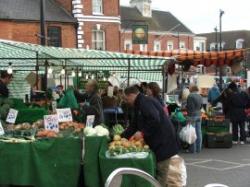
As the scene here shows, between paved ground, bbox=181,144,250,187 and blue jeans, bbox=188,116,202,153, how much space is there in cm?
20

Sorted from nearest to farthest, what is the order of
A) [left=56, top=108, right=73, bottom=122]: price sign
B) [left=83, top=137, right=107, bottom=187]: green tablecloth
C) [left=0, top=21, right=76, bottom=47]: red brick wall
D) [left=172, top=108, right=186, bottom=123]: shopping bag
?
[left=83, top=137, right=107, bottom=187]: green tablecloth < [left=56, top=108, right=73, bottom=122]: price sign < [left=172, top=108, right=186, bottom=123]: shopping bag < [left=0, top=21, right=76, bottom=47]: red brick wall

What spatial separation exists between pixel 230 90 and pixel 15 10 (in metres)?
27.2

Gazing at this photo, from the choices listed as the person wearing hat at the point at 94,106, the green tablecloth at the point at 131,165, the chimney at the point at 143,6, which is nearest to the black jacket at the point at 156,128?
the green tablecloth at the point at 131,165

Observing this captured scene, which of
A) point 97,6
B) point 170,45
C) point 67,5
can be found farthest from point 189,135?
point 170,45

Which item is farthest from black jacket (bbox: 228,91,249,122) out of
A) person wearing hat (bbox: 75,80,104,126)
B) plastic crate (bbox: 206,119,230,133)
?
person wearing hat (bbox: 75,80,104,126)

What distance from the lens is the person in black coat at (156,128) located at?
740 cm

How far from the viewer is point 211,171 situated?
11609 mm

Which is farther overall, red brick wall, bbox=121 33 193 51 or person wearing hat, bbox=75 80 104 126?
red brick wall, bbox=121 33 193 51

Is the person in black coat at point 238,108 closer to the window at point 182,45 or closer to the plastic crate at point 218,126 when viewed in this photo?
the plastic crate at point 218,126

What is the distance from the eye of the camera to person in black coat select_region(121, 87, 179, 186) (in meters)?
7.40

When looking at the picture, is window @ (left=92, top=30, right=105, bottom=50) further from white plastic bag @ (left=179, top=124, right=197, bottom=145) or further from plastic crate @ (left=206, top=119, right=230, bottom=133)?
white plastic bag @ (left=179, top=124, right=197, bottom=145)

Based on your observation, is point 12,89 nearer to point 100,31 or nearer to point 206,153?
point 206,153

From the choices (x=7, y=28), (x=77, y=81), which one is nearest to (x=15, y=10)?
(x=7, y=28)

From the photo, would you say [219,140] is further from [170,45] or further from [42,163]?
[170,45]
